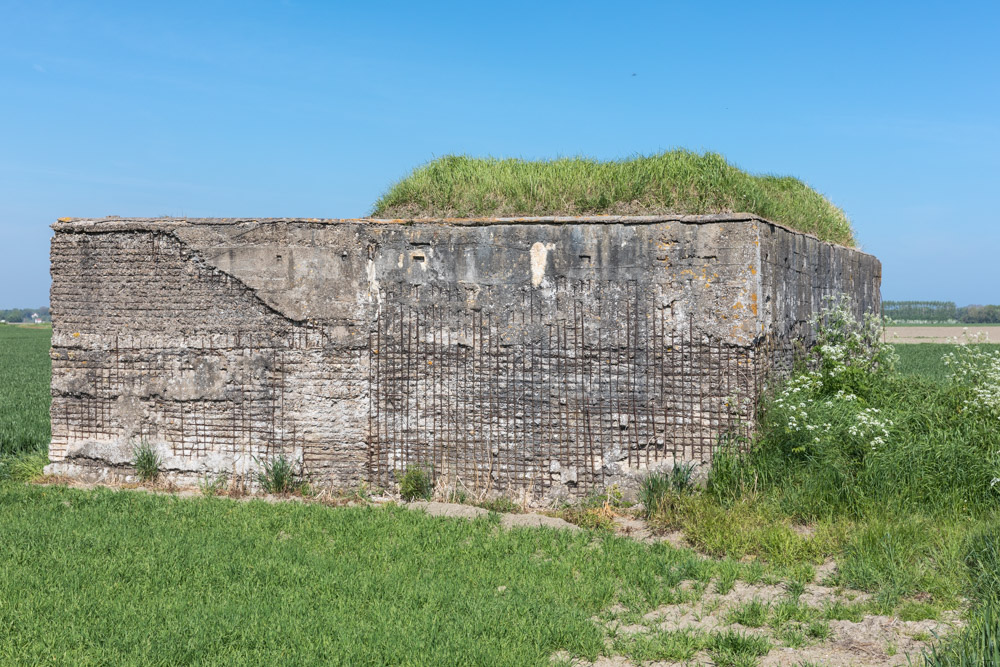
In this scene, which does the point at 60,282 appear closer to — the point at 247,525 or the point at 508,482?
the point at 247,525

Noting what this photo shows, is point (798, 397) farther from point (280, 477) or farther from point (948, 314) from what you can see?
point (948, 314)

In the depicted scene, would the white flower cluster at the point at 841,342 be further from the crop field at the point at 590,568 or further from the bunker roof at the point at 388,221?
the bunker roof at the point at 388,221

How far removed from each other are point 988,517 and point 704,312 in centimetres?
268

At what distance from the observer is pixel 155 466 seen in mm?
8539

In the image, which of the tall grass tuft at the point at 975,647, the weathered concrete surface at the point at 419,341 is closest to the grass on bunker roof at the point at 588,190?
the weathered concrete surface at the point at 419,341

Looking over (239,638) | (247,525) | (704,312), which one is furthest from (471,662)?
(704,312)

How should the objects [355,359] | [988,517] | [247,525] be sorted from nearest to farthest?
[988,517]
[247,525]
[355,359]

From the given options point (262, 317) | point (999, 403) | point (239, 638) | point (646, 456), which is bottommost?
point (239, 638)

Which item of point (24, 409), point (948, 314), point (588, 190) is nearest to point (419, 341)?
point (588, 190)

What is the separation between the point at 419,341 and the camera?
791 centimetres

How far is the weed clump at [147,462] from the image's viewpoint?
28.0ft

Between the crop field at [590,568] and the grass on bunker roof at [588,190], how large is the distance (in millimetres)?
2001

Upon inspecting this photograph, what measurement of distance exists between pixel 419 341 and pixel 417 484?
4.47ft

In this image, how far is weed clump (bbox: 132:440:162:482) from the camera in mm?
8531
